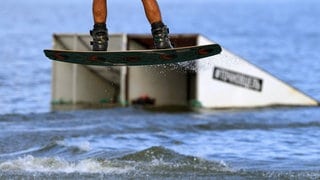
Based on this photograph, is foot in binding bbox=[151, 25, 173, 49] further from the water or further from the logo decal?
the logo decal

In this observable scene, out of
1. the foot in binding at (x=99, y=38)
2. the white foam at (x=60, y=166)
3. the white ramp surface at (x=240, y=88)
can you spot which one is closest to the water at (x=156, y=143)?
the white foam at (x=60, y=166)

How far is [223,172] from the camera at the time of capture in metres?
12.4

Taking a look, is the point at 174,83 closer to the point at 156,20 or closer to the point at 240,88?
the point at 240,88

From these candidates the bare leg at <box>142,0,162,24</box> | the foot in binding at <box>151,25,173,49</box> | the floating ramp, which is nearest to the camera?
the bare leg at <box>142,0,162,24</box>

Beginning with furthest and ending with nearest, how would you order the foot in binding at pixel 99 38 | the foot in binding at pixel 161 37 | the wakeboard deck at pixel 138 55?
1. the wakeboard deck at pixel 138 55
2. the foot in binding at pixel 99 38
3. the foot in binding at pixel 161 37

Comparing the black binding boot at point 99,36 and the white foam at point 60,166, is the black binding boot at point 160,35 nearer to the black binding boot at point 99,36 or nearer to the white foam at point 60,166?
the black binding boot at point 99,36

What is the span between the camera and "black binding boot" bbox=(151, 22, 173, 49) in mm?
11555

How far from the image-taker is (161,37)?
38.4 ft

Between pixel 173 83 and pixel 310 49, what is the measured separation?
32386 mm

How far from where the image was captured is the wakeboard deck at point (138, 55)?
39.1 ft

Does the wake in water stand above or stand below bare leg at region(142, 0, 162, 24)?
below

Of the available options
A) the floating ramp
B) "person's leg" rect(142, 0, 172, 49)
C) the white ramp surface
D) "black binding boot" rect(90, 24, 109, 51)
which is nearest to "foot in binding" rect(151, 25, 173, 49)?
"person's leg" rect(142, 0, 172, 49)

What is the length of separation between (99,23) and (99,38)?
0.20 metres

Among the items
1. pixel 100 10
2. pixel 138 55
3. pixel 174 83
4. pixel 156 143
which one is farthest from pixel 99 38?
pixel 174 83
